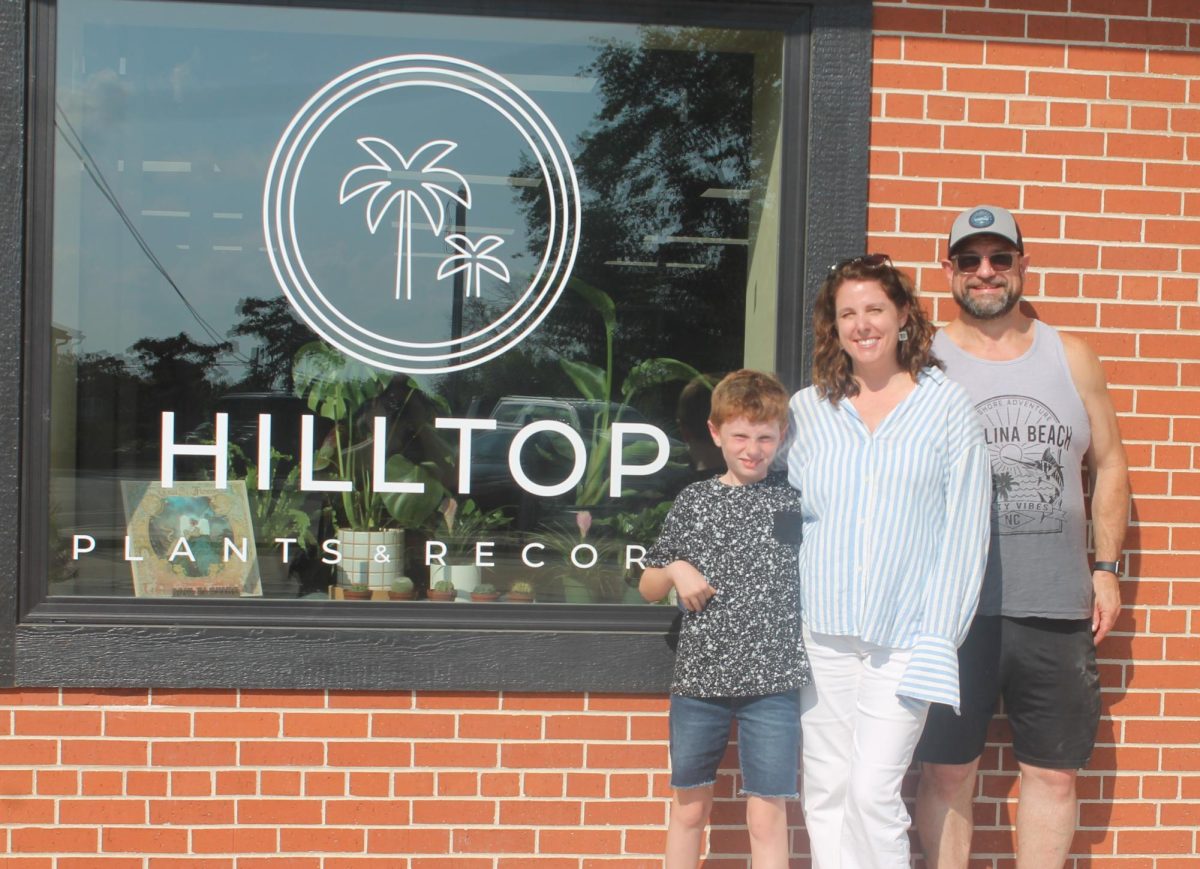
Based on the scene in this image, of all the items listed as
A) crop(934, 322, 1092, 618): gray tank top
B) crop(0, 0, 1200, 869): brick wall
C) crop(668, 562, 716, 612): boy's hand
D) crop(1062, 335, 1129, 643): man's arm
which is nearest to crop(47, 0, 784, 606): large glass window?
crop(0, 0, 1200, 869): brick wall

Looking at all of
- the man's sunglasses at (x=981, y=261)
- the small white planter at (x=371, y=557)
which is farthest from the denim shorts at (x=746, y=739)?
the man's sunglasses at (x=981, y=261)

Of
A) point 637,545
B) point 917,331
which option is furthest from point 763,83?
point 637,545

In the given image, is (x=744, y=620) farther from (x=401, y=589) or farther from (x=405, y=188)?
(x=405, y=188)

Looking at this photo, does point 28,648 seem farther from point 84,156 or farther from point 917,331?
point 917,331

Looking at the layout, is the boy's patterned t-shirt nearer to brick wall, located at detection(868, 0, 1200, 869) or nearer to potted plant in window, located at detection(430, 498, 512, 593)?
potted plant in window, located at detection(430, 498, 512, 593)

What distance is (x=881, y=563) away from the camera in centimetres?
277

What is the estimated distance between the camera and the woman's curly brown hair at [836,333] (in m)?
2.93

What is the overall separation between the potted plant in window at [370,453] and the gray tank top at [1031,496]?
1.57 metres

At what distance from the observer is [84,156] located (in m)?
3.46

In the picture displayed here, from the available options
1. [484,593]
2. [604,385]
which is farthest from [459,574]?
[604,385]

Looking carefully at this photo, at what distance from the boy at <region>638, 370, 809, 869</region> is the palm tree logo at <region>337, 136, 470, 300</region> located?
1.11 m

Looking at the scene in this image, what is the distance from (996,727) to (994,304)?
1.27 meters

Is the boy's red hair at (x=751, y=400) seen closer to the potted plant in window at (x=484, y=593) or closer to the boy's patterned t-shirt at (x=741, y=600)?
the boy's patterned t-shirt at (x=741, y=600)

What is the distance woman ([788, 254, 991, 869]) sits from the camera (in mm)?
2762
